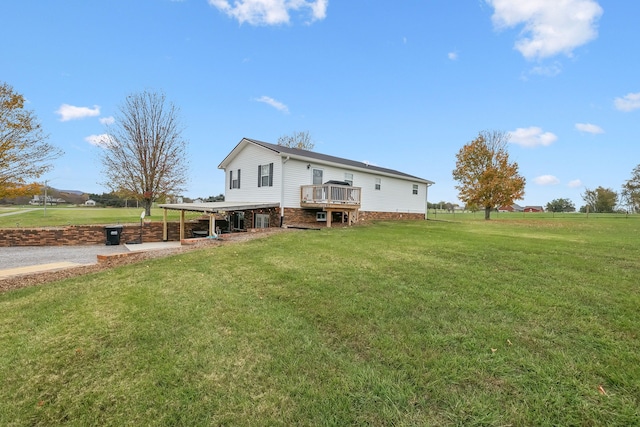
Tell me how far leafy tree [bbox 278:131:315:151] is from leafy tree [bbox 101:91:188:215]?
Answer: 1396 centimetres

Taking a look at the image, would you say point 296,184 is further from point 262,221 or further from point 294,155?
point 262,221

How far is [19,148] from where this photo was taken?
43.1ft

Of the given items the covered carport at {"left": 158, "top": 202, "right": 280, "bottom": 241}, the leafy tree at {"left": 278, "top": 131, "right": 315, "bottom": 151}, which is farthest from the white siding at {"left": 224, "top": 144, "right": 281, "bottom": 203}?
the leafy tree at {"left": 278, "top": 131, "right": 315, "bottom": 151}

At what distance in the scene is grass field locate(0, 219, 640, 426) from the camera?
7.05ft

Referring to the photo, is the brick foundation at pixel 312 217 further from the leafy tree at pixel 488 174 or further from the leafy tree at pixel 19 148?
the leafy tree at pixel 19 148

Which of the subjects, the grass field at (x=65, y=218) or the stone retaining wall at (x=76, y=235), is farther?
the grass field at (x=65, y=218)

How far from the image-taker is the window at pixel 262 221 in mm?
16125

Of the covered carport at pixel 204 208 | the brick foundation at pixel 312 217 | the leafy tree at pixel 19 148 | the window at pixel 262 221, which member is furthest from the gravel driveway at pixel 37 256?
the brick foundation at pixel 312 217

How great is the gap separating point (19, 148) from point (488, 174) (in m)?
30.6

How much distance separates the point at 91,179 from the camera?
2241 centimetres

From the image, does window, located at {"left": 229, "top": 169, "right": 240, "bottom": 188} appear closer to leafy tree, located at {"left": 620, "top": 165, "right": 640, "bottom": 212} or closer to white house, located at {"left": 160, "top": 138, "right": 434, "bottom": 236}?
white house, located at {"left": 160, "top": 138, "right": 434, "bottom": 236}

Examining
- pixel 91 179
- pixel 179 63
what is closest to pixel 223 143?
pixel 179 63

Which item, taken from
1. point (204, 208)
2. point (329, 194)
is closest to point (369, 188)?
point (329, 194)

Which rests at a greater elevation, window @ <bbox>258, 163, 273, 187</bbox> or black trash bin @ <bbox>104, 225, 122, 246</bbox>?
window @ <bbox>258, 163, 273, 187</bbox>
